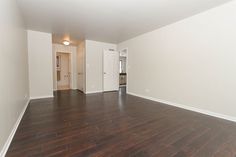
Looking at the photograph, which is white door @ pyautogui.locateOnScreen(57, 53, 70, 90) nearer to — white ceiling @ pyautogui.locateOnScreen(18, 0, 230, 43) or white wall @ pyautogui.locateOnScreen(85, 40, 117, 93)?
white wall @ pyautogui.locateOnScreen(85, 40, 117, 93)

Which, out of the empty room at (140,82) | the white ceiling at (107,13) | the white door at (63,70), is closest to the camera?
the empty room at (140,82)

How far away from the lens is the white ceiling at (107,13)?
272cm

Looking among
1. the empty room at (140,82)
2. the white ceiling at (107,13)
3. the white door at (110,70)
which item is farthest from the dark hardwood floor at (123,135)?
the white door at (110,70)

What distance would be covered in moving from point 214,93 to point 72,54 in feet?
22.5

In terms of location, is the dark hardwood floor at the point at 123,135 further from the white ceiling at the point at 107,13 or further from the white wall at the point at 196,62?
the white ceiling at the point at 107,13

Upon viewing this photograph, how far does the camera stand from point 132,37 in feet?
17.8

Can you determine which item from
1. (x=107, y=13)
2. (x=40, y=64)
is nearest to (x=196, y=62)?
(x=107, y=13)

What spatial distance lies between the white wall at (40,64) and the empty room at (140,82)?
0.03 meters

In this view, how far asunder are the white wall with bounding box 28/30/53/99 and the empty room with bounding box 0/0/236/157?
32mm

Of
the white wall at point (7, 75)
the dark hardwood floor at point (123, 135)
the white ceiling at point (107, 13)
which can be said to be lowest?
the dark hardwood floor at point (123, 135)

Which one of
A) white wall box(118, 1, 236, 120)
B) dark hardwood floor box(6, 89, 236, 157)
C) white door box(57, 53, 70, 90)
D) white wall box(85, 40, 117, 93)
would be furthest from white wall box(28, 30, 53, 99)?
white wall box(118, 1, 236, 120)

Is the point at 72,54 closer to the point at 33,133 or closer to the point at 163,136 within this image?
the point at 33,133

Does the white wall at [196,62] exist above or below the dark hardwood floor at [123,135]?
above

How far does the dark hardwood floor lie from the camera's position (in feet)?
5.50
